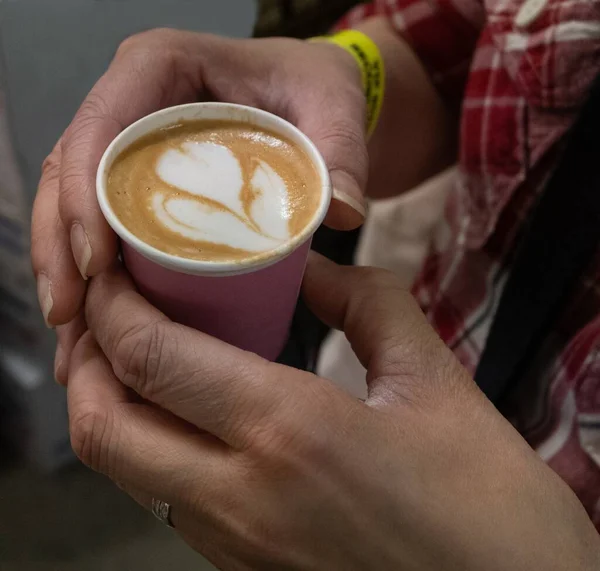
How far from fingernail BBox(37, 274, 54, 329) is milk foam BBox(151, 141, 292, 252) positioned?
12 centimetres

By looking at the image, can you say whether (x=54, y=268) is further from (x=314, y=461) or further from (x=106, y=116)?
(x=314, y=461)

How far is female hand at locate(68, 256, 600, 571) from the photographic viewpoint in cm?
44

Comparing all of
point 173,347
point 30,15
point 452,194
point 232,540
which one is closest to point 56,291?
point 173,347

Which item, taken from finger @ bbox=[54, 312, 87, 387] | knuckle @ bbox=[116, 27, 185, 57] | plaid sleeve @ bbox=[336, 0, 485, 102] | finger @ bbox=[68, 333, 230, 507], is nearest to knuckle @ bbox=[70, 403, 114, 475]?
finger @ bbox=[68, 333, 230, 507]

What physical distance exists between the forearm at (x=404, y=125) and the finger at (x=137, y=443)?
550 mm

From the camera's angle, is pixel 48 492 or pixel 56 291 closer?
pixel 56 291

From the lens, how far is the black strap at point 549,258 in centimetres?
67

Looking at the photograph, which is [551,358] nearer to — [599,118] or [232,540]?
[599,118]

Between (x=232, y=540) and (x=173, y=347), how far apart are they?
140 millimetres

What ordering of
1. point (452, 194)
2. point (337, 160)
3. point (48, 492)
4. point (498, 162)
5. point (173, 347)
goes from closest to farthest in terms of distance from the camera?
point (173, 347)
point (337, 160)
point (498, 162)
point (452, 194)
point (48, 492)

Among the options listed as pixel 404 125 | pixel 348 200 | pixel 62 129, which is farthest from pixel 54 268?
pixel 404 125

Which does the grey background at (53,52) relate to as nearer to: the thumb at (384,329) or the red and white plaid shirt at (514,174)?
the red and white plaid shirt at (514,174)

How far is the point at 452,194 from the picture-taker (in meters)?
0.96

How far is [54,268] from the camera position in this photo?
0.55 metres
